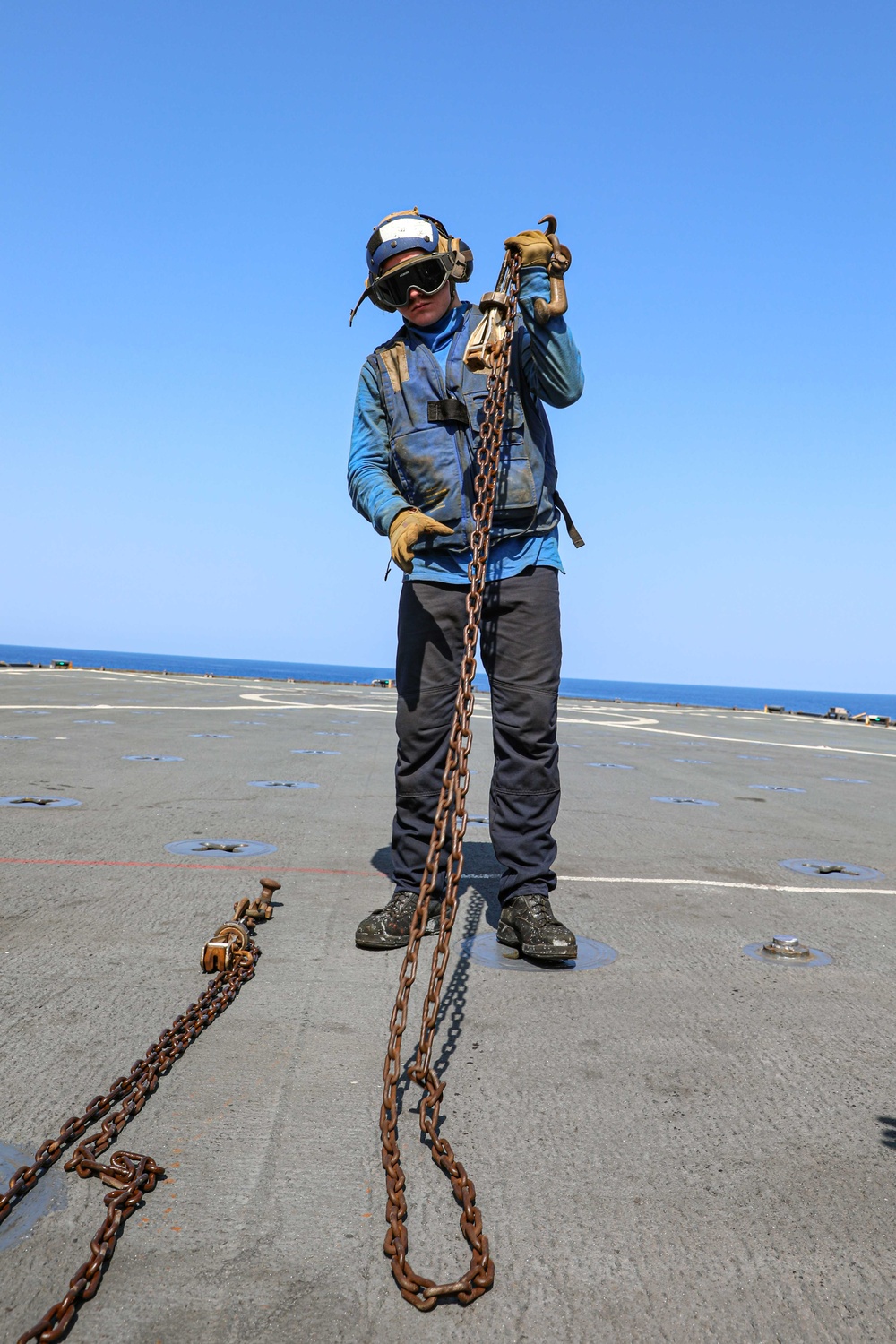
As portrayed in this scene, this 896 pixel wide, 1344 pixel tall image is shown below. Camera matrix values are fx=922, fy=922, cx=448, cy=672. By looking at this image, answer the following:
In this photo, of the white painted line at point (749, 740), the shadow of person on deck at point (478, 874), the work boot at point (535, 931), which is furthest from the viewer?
the white painted line at point (749, 740)

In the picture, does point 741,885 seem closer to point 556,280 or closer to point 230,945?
point 230,945

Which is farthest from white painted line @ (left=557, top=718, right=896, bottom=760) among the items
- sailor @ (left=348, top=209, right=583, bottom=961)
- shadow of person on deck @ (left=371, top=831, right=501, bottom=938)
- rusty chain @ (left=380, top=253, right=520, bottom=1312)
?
rusty chain @ (left=380, top=253, right=520, bottom=1312)

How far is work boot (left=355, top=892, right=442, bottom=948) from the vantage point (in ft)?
9.04

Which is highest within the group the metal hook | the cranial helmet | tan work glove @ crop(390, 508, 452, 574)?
the cranial helmet

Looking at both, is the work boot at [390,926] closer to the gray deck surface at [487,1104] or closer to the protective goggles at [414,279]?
the gray deck surface at [487,1104]

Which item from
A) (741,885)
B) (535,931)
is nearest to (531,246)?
(535,931)

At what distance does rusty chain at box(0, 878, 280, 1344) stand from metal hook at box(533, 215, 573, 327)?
208cm

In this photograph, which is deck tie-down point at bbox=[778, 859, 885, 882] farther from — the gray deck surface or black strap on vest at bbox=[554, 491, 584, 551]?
black strap on vest at bbox=[554, 491, 584, 551]

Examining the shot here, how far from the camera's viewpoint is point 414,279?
10.3 feet

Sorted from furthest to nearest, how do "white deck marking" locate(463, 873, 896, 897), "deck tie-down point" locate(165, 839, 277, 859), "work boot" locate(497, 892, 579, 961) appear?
"deck tie-down point" locate(165, 839, 277, 859) < "white deck marking" locate(463, 873, 896, 897) < "work boot" locate(497, 892, 579, 961)

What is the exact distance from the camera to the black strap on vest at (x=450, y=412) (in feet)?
10.2

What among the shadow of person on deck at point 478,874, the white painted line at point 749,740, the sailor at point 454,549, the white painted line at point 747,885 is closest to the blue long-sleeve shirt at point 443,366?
the sailor at point 454,549

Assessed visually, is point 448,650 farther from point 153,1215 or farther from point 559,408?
point 153,1215

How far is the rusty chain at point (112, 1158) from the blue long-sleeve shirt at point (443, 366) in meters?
1.48
